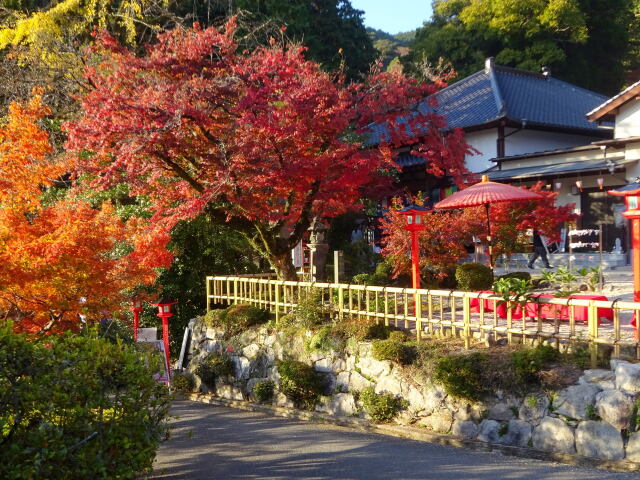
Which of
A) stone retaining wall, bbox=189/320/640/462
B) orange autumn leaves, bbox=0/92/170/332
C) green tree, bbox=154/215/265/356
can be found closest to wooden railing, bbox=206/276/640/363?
stone retaining wall, bbox=189/320/640/462

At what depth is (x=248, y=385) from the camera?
11352 millimetres

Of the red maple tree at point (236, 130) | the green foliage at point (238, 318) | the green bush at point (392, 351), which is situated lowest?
the green bush at point (392, 351)

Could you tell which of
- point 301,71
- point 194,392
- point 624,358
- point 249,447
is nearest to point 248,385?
point 194,392

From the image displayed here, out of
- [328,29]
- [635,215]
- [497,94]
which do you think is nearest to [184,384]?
[635,215]

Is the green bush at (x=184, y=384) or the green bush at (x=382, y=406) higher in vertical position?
the green bush at (x=382, y=406)

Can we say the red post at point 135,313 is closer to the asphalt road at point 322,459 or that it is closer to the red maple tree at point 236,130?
the red maple tree at point 236,130

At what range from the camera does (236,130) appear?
1081 centimetres

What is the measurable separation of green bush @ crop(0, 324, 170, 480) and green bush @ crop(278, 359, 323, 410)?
413 centimetres

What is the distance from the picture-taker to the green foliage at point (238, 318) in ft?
39.2

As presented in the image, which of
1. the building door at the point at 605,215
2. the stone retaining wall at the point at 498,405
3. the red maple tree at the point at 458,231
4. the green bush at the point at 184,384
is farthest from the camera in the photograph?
the building door at the point at 605,215

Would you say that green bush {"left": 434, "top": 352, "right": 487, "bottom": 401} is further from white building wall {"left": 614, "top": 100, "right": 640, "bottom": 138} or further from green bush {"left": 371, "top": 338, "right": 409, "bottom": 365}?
white building wall {"left": 614, "top": 100, "right": 640, "bottom": 138}

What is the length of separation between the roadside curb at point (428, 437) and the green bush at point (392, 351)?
925 mm

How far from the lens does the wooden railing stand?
23.9 ft

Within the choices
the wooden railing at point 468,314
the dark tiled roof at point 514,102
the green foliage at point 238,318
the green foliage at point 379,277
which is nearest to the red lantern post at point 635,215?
the wooden railing at point 468,314
